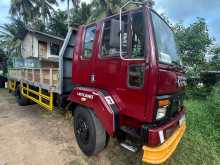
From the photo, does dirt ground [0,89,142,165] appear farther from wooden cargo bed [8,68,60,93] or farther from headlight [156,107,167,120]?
headlight [156,107,167,120]

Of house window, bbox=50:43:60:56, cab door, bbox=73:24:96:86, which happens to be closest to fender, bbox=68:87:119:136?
cab door, bbox=73:24:96:86

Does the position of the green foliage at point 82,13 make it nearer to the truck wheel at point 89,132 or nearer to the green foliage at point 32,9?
the green foliage at point 32,9

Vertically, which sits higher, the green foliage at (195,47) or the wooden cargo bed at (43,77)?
the green foliage at (195,47)

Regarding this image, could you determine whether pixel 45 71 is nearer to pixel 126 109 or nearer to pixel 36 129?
pixel 36 129

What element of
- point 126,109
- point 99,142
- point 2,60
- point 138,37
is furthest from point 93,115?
point 2,60

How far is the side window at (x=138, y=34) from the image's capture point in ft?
7.32

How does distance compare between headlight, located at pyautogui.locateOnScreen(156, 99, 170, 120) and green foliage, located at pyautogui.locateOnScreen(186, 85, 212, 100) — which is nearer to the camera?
headlight, located at pyautogui.locateOnScreen(156, 99, 170, 120)

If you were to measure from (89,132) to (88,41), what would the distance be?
1.57m

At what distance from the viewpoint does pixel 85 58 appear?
307cm

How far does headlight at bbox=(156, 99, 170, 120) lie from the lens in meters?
2.17

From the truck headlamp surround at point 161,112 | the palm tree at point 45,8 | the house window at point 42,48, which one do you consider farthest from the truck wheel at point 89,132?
the palm tree at point 45,8

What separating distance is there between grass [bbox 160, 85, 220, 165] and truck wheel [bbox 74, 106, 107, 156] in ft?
3.97

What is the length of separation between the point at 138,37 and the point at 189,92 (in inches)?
288

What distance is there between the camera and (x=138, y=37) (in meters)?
2.27
